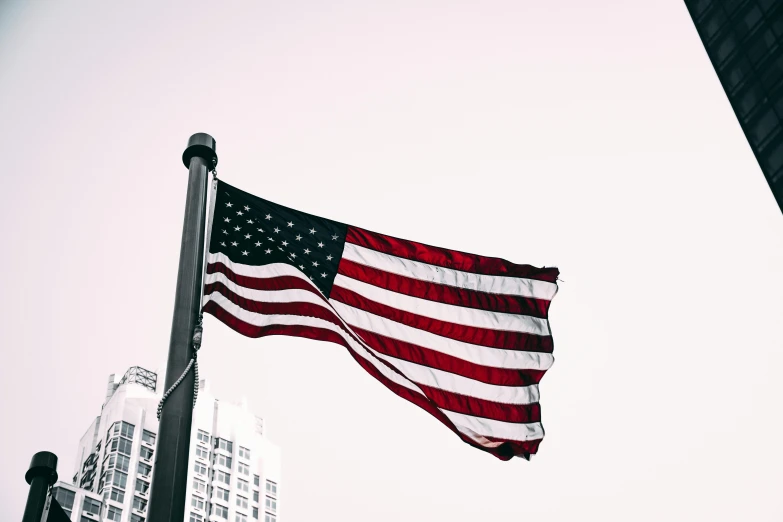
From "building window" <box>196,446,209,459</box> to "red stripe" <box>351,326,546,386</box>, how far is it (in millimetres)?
126486

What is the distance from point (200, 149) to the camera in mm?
8695

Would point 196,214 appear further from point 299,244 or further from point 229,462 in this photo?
point 229,462

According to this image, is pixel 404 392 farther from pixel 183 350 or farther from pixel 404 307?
pixel 183 350

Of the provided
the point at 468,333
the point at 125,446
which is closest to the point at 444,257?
the point at 468,333

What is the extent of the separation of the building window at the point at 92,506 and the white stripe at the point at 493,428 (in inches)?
4560

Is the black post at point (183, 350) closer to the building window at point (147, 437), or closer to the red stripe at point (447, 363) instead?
the red stripe at point (447, 363)

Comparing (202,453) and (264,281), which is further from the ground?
(202,453)

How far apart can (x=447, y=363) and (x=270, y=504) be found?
427ft

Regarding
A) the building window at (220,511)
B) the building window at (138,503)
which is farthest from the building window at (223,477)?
the building window at (138,503)

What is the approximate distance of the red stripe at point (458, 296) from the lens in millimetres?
11812

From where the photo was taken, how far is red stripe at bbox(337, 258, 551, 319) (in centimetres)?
1181

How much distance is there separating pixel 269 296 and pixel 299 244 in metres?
0.75

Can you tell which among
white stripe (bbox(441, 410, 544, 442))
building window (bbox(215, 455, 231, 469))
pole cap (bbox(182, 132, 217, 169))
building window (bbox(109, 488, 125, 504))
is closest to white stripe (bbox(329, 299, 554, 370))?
white stripe (bbox(441, 410, 544, 442))

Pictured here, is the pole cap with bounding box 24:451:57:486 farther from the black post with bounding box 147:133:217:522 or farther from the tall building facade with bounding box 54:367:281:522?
the tall building facade with bounding box 54:367:281:522
